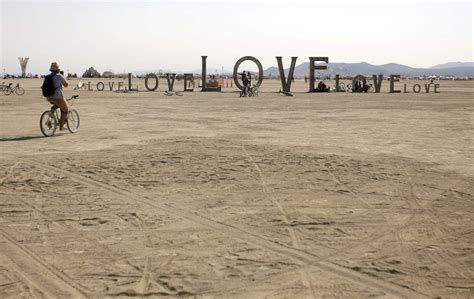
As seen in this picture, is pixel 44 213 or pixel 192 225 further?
pixel 44 213

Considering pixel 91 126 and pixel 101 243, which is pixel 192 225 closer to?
pixel 101 243

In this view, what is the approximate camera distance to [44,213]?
6.30 meters

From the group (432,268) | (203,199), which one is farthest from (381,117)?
(432,268)

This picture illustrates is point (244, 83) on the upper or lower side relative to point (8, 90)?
upper

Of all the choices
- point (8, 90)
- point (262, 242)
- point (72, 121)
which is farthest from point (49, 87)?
point (8, 90)

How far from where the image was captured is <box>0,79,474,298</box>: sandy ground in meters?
4.32

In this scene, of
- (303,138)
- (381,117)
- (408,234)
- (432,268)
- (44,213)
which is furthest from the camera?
(381,117)

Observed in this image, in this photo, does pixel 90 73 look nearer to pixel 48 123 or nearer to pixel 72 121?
pixel 72 121

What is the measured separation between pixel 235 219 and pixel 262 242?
0.90m

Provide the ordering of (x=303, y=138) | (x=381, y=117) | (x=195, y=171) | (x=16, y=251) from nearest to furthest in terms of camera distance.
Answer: (x=16, y=251) → (x=195, y=171) → (x=303, y=138) → (x=381, y=117)

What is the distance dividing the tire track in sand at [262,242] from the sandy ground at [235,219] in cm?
2

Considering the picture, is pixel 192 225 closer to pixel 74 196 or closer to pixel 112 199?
pixel 112 199

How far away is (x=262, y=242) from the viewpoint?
5320mm

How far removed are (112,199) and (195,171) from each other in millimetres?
2213
